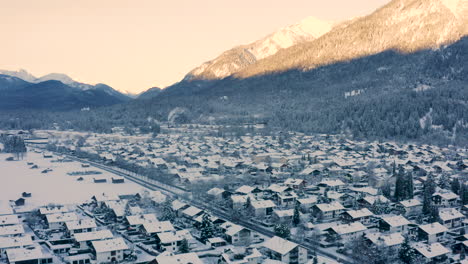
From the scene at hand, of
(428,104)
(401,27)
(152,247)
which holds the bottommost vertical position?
(152,247)

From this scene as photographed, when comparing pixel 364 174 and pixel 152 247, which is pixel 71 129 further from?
pixel 152 247

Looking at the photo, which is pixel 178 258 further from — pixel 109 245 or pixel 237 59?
pixel 237 59

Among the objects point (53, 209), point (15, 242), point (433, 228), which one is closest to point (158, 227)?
point (15, 242)

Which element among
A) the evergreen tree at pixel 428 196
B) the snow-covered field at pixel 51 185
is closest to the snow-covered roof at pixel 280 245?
the evergreen tree at pixel 428 196

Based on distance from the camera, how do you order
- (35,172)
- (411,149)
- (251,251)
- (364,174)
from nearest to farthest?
1. (251,251)
2. (364,174)
3. (35,172)
4. (411,149)

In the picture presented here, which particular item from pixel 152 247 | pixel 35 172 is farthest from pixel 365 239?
pixel 35 172

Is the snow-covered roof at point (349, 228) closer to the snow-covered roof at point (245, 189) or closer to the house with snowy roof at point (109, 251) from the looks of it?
the snow-covered roof at point (245, 189)
